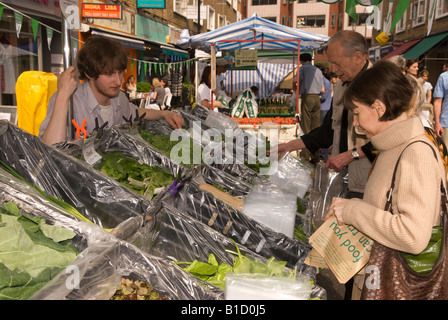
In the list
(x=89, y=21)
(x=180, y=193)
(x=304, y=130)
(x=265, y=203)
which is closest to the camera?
(x=180, y=193)

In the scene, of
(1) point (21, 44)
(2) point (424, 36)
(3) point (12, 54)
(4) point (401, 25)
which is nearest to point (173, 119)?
(3) point (12, 54)

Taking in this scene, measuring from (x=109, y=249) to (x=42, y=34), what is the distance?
33.6 ft

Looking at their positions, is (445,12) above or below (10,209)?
above

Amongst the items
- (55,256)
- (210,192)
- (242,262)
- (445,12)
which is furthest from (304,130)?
(445,12)

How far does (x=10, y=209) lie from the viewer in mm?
1633

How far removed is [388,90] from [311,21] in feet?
151

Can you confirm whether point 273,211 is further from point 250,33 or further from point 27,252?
point 250,33

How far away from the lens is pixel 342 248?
1921mm

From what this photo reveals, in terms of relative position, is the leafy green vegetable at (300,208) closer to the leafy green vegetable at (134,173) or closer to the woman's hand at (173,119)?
the leafy green vegetable at (134,173)

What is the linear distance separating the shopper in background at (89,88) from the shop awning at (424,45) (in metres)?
17.5

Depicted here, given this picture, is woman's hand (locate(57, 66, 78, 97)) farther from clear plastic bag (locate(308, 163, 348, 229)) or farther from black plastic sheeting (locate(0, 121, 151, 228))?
clear plastic bag (locate(308, 163, 348, 229))

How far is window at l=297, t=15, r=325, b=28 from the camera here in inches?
1736

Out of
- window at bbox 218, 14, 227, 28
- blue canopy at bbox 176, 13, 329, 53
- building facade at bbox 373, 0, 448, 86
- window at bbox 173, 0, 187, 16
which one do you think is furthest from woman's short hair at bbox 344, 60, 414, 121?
window at bbox 218, 14, 227, 28
